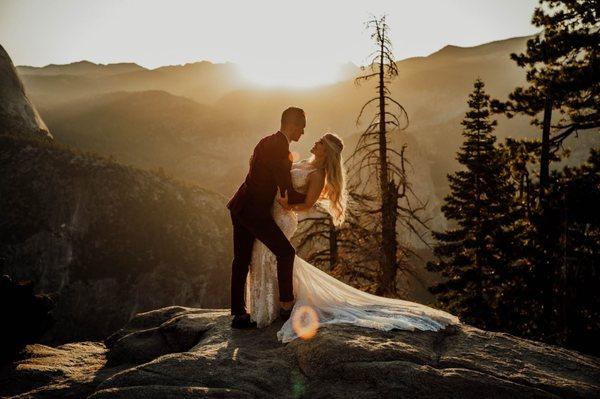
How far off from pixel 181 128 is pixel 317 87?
4341 cm

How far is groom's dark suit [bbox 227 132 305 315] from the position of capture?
5.04 metres

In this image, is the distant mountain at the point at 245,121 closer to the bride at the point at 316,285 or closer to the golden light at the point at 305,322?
the bride at the point at 316,285

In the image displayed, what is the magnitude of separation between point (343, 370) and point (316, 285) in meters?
1.99

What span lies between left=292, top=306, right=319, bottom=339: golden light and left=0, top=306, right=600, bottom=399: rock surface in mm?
152

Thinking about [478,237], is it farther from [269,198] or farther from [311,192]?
[269,198]

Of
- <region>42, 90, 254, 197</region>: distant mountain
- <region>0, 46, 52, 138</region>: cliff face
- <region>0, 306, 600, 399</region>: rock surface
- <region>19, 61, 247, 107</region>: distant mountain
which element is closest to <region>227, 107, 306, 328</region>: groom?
<region>0, 306, 600, 399</region>: rock surface

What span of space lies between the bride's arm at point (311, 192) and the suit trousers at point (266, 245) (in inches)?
12.1

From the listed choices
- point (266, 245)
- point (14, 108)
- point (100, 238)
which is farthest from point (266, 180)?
point (14, 108)

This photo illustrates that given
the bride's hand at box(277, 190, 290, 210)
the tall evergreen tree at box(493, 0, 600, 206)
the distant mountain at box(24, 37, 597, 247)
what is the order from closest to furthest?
1. the bride's hand at box(277, 190, 290, 210)
2. the tall evergreen tree at box(493, 0, 600, 206)
3. the distant mountain at box(24, 37, 597, 247)

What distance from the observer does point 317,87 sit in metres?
105

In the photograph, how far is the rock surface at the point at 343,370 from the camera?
130 inches

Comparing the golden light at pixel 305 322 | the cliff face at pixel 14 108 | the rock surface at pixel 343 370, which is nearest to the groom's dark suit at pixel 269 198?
the golden light at pixel 305 322

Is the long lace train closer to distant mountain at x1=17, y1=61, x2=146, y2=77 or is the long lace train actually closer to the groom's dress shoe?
the groom's dress shoe

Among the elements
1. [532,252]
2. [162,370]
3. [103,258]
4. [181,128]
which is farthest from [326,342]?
[181,128]
